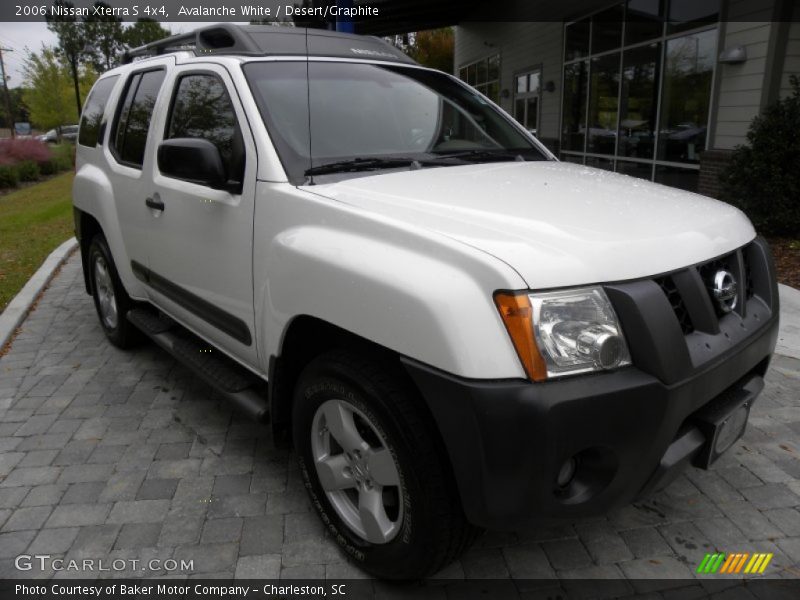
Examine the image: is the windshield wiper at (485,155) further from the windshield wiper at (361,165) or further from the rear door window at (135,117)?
the rear door window at (135,117)

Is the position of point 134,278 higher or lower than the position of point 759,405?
higher

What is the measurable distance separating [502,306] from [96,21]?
1518 inches

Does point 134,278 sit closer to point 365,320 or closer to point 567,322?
point 365,320

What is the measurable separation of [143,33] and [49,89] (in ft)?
40.7

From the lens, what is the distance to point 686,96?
9.88 meters

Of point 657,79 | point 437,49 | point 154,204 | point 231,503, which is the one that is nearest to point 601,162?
point 657,79

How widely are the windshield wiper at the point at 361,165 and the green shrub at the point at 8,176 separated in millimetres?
18975

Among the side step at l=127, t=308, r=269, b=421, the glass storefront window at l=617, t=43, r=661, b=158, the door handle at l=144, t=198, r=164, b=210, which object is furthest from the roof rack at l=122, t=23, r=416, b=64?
the glass storefront window at l=617, t=43, r=661, b=158

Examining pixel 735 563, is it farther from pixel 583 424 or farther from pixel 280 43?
pixel 280 43

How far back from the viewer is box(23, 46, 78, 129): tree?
32531 millimetres

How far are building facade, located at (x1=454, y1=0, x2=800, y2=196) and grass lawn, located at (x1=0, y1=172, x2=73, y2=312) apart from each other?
8.93 metres

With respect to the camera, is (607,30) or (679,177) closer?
(679,177)

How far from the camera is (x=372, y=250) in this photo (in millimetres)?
2137

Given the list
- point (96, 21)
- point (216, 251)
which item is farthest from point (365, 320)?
point (96, 21)
